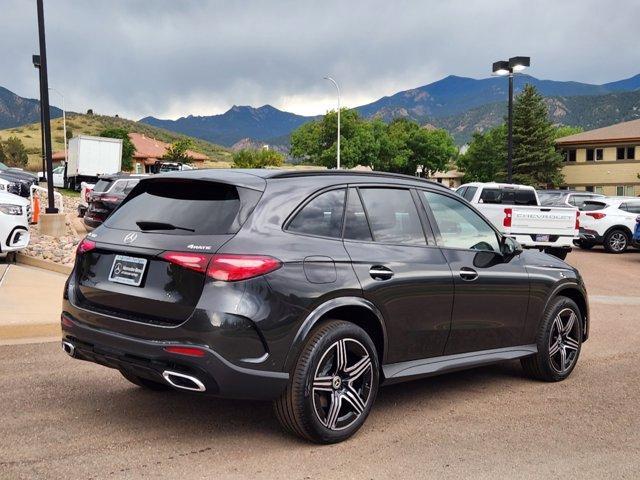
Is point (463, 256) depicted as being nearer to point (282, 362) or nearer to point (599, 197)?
point (282, 362)

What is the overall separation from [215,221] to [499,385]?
3069 mm

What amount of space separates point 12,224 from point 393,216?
28.6ft

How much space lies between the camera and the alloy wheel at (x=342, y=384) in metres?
4.26

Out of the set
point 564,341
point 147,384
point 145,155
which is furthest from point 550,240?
point 145,155

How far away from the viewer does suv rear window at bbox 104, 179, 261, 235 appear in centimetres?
418

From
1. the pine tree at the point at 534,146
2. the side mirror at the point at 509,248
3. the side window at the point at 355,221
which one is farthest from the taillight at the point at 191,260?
the pine tree at the point at 534,146

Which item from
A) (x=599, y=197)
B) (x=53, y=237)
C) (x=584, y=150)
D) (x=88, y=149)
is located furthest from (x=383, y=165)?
(x=53, y=237)

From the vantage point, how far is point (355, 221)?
4.70m

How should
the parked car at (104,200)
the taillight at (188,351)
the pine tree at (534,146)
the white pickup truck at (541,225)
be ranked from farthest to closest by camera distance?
the pine tree at (534,146), the parked car at (104,200), the white pickup truck at (541,225), the taillight at (188,351)

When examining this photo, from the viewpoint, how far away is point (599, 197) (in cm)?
2103

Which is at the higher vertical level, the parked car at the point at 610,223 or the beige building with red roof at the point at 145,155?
the beige building with red roof at the point at 145,155

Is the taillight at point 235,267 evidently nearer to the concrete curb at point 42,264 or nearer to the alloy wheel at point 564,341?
the alloy wheel at point 564,341

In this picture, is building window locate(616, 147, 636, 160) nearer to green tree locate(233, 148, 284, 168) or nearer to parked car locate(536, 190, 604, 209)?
parked car locate(536, 190, 604, 209)

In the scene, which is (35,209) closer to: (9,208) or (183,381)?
(9,208)
